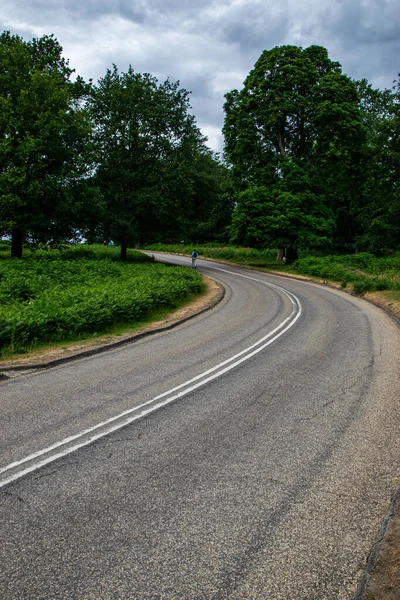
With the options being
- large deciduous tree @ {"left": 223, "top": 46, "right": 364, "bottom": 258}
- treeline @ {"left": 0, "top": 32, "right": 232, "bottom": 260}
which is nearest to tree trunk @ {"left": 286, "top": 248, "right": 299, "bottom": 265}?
large deciduous tree @ {"left": 223, "top": 46, "right": 364, "bottom": 258}

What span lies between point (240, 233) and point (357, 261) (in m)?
9.53

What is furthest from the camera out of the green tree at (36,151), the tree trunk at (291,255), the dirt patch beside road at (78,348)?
the tree trunk at (291,255)

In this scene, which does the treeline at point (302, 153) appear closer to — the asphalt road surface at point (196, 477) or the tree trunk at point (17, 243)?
the tree trunk at point (17, 243)

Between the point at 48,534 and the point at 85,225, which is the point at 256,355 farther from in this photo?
the point at 85,225

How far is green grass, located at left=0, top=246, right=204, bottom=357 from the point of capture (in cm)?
1204

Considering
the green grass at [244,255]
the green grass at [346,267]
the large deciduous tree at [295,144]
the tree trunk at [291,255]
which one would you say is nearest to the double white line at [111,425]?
the green grass at [346,267]

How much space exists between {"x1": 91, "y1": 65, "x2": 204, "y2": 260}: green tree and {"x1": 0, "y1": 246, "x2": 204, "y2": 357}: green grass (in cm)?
1196

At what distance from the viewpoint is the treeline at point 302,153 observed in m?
35.9

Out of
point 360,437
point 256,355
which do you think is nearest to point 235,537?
point 360,437

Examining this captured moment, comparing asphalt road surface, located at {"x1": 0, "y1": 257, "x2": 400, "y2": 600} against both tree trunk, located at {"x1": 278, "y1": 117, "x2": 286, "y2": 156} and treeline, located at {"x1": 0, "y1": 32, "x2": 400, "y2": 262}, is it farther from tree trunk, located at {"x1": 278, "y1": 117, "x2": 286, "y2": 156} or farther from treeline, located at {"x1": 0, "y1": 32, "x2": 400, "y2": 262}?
tree trunk, located at {"x1": 278, "y1": 117, "x2": 286, "y2": 156}

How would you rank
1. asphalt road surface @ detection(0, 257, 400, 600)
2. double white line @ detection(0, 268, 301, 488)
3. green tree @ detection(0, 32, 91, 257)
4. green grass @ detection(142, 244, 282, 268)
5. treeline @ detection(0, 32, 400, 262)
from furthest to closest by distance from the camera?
green grass @ detection(142, 244, 282, 268), treeline @ detection(0, 32, 400, 262), green tree @ detection(0, 32, 91, 257), double white line @ detection(0, 268, 301, 488), asphalt road surface @ detection(0, 257, 400, 600)

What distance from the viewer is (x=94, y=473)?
198 inches

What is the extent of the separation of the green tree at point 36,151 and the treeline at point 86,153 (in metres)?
0.06

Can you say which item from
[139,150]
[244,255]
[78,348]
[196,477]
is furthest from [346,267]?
[196,477]
